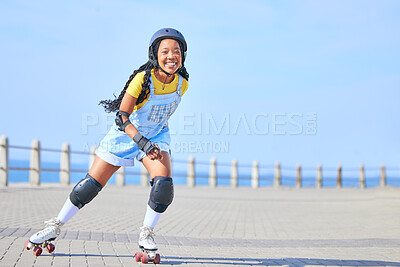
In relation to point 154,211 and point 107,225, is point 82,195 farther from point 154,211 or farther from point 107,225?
point 107,225

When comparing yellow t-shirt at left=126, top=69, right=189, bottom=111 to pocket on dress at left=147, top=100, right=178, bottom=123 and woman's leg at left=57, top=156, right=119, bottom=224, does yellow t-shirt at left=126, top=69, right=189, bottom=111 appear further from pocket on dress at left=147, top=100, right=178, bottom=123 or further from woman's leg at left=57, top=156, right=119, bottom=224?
woman's leg at left=57, top=156, right=119, bottom=224

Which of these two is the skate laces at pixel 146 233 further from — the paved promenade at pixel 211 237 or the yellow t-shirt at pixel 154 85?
the yellow t-shirt at pixel 154 85

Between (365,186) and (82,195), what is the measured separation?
27898 mm

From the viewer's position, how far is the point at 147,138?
4863mm

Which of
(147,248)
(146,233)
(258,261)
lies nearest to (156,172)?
(146,233)

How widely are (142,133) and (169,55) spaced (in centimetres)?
73

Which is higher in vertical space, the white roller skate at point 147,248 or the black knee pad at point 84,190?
the black knee pad at point 84,190

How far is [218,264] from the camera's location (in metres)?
5.02

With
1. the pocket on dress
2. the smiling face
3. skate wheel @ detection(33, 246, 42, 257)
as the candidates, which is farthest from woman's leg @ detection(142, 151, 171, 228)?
skate wheel @ detection(33, 246, 42, 257)

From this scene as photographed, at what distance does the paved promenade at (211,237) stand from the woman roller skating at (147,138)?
32cm

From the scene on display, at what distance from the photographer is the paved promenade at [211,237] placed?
521cm

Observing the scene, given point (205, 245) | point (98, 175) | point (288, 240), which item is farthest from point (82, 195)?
point (288, 240)

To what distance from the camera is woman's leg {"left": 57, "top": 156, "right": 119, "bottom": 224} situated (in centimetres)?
485

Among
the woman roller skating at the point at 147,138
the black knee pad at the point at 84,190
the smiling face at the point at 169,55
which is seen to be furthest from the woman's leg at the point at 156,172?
the smiling face at the point at 169,55
